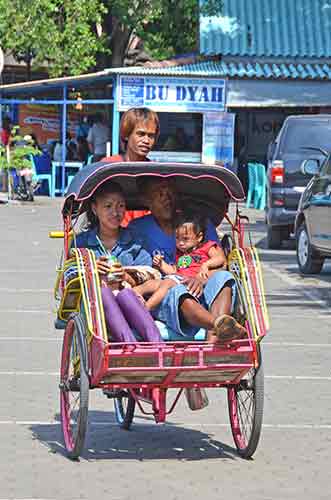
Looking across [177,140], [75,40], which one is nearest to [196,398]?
[177,140]

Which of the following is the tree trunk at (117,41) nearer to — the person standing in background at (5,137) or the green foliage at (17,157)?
the person standing in background at (5,137)

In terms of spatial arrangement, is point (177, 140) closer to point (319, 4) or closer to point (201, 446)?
point (319, 4)

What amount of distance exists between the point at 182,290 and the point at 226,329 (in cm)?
45

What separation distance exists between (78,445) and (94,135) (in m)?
29.9

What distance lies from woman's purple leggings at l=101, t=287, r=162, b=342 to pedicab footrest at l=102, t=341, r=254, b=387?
0.13m

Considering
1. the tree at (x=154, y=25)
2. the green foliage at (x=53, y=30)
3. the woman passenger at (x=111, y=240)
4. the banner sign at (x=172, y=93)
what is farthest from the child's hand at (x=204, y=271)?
the green foliage at (x=53, y=30)

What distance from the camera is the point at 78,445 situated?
7.41 meters

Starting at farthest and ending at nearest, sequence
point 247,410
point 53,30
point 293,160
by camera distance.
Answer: point 53,30
point 293,160
point 247,410

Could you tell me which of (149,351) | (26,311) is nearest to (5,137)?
(26,311)

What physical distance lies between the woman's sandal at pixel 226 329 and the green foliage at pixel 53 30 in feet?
107

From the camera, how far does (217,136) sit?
1399 inches

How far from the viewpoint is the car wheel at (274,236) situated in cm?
2272

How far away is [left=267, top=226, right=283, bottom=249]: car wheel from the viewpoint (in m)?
22.7

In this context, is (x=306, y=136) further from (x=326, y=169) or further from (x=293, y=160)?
(x=326, y=169)
